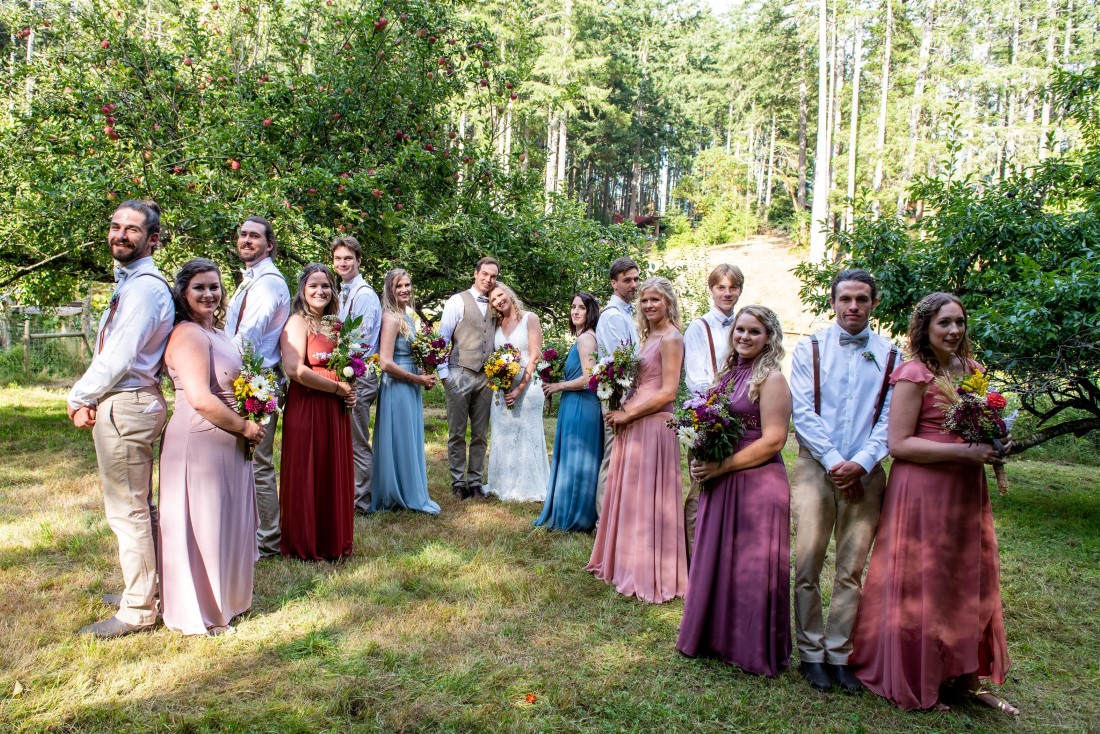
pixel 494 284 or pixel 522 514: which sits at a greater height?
pixel 494 284

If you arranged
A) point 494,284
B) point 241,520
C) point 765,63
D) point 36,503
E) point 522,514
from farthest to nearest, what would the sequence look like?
point 765,63 → point 494,284 → point 522,514 → point 36,503 → point 241,520

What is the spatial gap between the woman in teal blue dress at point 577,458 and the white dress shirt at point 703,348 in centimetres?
158

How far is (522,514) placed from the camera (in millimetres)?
8141

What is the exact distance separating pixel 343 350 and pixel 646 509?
108 inches

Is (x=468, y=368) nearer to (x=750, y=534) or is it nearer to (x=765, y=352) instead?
(x=765, y=352)

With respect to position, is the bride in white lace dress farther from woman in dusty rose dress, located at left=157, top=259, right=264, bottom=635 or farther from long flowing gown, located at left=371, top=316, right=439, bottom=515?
woman in dusty rose dress, located at left=157, top=259, right=264, bottom=635

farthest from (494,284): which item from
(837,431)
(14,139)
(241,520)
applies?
(14,139)

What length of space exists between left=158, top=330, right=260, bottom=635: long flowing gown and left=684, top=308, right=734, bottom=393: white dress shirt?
3.30m

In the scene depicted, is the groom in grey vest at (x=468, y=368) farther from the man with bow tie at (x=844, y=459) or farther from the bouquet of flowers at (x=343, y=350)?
the man with bow tie at (x=844, y=459)

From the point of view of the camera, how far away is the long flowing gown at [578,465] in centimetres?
Result: 753

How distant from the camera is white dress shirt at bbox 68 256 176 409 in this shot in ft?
14.7

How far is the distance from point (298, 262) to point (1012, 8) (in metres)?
41.1

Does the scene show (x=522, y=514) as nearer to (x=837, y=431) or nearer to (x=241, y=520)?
(x=241, y=520)

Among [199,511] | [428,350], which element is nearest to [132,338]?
[199,511]
